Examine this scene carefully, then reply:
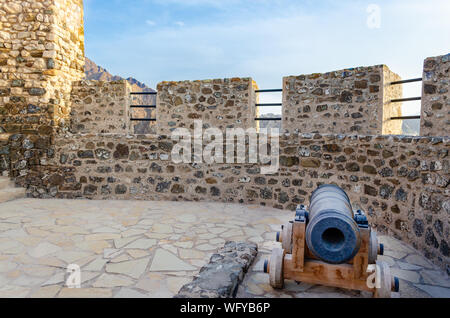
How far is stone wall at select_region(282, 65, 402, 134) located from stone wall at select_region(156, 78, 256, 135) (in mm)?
926

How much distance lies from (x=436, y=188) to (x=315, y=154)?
1.91 meters

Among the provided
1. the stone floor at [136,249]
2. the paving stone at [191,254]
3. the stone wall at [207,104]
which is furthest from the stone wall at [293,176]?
the paving stone at [191,254]

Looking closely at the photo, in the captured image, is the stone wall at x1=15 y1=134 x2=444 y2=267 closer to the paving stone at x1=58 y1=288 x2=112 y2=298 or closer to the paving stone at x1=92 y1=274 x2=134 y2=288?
the paving stone at x1=92 y1=274 x2=134 y2=288

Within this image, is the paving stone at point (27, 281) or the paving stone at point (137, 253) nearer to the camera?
the paving stone at point (27, 281)

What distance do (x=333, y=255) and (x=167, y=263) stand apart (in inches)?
58.1

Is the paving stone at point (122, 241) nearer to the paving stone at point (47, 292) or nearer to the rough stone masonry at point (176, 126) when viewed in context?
the paving stone at point (47, 292)

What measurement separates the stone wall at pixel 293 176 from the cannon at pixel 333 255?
106 centimetres

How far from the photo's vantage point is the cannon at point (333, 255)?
1973 millimetres

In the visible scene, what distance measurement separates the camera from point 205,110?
7.22m

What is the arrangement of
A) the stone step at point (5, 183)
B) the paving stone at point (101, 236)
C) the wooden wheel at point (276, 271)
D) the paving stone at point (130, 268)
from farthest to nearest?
the stone step at point (5, 183), the paving stone at point (101, 236), the paving stone at point (130, 268), the wooden wheel at point (276, 271)

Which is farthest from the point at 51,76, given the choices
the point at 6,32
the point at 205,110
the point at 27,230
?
the point at 27,230

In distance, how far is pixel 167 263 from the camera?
2.70 m

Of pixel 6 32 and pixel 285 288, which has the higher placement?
pixel 6 32
